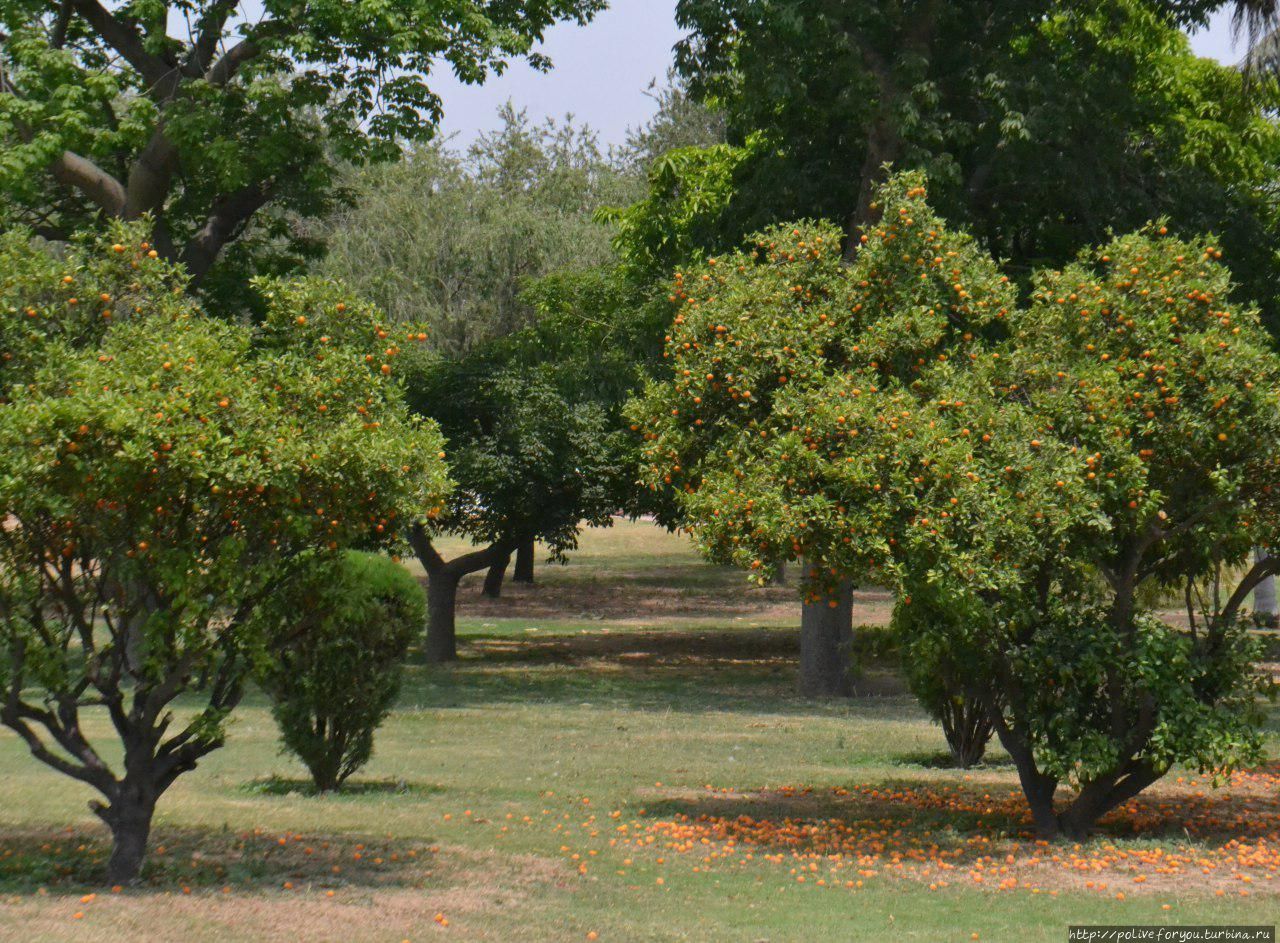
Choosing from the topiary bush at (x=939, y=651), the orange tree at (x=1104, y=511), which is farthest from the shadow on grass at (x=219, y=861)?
the orange tree at (x=1104, y=511)

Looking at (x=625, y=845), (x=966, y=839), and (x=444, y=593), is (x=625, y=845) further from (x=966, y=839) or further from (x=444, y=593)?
(x=444, y=593)

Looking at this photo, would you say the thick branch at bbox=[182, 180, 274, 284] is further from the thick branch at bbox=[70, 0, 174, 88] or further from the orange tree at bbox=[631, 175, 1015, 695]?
the orange tree at bbox=[631, 175, 1015, 695]

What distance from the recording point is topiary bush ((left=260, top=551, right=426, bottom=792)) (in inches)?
451

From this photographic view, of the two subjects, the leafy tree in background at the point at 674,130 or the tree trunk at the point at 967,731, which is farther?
the leafy tree in background at the point at 674,130

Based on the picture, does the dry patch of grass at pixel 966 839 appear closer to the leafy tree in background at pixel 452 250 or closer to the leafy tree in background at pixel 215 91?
the leafy tree in background at pixel 215 91

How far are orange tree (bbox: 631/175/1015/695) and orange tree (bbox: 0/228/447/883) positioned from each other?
2.31 meters

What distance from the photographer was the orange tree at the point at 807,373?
30.0 feet

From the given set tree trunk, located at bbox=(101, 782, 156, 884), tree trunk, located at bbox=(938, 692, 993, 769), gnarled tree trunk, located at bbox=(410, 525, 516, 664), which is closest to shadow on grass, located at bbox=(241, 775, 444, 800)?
tree trunk, located at bbox=(101, 782, 156, 884)

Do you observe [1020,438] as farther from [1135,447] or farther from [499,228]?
[499,228]

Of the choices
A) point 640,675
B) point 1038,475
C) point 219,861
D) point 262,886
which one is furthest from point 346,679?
point 640,675

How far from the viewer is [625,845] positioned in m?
9.96

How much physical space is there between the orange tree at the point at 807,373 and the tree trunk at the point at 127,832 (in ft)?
12.9

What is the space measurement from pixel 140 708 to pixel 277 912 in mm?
1447

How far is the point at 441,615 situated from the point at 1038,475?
714 inches
